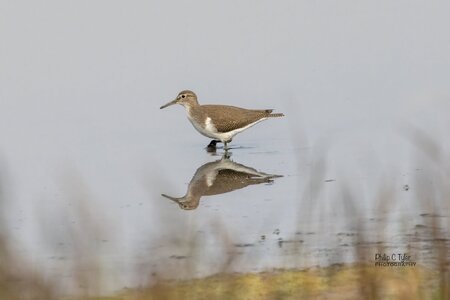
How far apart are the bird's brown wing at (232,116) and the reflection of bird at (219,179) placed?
1741mm

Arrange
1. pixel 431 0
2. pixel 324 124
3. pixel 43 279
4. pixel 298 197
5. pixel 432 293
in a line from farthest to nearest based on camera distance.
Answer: pixel 431 0 < pixel 324 124 < pixel 298 197 < pixel 432 293 < pixel 43 279

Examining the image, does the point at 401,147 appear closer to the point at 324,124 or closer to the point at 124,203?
the point at 324,124

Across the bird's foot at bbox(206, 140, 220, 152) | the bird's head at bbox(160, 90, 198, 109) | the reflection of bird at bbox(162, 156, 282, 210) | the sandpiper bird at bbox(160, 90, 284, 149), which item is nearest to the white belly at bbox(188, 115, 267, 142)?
the sandpiper bird at bbox(160, 90, 284, 149)

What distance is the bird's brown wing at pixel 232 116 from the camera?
61.3 feet

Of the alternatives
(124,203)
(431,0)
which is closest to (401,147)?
(124,203)

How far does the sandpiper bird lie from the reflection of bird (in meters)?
1.70

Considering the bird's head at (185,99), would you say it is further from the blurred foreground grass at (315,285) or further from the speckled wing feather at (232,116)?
the blurred foreground grass at (315,285)

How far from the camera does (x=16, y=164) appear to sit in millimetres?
16375

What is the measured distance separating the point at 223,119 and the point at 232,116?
8.5 inches

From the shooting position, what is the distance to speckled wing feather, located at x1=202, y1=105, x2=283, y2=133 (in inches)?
736

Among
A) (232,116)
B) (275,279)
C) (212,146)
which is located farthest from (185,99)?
(275,279)

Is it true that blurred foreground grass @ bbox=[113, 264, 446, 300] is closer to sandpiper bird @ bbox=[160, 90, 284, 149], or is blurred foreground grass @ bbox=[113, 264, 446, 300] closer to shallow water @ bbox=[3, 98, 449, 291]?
shallow water @ bbox=[3, 98, 449, 291]

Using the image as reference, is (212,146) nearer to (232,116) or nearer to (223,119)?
(223,119)

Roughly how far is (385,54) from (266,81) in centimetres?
286
